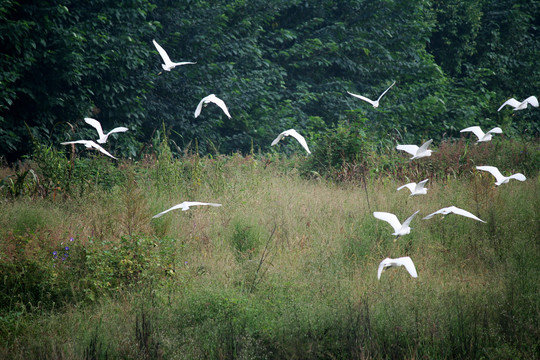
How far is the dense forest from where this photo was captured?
9.52 metres

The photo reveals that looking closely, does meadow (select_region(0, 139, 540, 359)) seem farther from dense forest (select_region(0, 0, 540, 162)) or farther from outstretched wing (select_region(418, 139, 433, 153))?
dense forest (select_region(0, 0, 540, 162))

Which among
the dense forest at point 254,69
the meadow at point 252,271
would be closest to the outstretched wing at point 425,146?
the meadow at point 252,271

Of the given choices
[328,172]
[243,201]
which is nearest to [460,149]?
[328,172]

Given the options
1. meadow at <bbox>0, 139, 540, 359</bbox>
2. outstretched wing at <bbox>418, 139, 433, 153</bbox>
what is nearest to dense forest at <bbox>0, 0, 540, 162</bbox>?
Result: meadow at <bbox>0, 139, 540, 359</bbox>

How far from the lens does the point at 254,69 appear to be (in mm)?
14086

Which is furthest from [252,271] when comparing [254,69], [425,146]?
[254,69]

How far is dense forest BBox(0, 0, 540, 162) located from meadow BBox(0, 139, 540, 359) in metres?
2.22

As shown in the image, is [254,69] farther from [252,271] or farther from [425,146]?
[252,271]

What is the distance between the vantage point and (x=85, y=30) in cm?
995

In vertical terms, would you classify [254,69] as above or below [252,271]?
above

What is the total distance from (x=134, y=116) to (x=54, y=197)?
6008 mm

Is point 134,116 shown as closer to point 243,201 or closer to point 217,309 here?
point 243,201

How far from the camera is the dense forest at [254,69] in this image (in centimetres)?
952

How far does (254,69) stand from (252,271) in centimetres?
1056
